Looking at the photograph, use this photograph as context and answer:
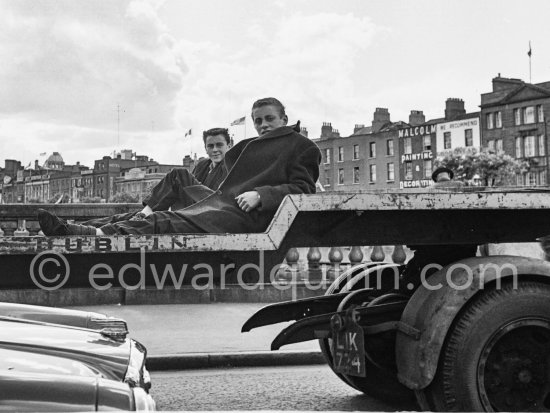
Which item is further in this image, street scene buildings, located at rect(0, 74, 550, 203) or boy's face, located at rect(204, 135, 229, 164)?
street scene buildings, located at rect(0, 74, 550, 203)

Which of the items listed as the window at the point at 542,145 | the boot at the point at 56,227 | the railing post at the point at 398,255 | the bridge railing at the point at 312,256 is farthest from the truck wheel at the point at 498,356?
the window at the point at 542,145

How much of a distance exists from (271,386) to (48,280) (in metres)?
3.07

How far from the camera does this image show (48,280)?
4.21 m

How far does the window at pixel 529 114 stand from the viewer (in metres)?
72.1

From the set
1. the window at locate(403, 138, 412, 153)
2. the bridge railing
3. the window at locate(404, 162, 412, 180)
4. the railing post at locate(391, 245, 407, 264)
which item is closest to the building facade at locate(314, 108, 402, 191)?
the window at locate(403, 138, 412, 153)

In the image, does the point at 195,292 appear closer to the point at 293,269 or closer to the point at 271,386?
the point at 293,269

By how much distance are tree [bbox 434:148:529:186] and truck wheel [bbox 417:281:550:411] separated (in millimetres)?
63652

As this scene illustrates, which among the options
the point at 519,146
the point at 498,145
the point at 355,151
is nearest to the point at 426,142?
the point at 498,145

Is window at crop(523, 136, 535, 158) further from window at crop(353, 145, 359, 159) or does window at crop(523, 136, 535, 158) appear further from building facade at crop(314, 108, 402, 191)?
window at crop(353, 145, 359, 159)

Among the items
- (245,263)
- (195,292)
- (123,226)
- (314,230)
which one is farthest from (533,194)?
(195,292)

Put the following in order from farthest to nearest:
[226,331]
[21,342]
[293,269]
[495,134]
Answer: [495,134] < [293,269] < [226,331] < [21,342]

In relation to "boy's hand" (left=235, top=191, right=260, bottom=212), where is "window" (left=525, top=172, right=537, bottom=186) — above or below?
above

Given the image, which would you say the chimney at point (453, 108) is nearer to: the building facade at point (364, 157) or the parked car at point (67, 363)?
the building facade at point (364, 157)

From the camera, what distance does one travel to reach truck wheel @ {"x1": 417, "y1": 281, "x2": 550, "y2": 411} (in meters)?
4.37
